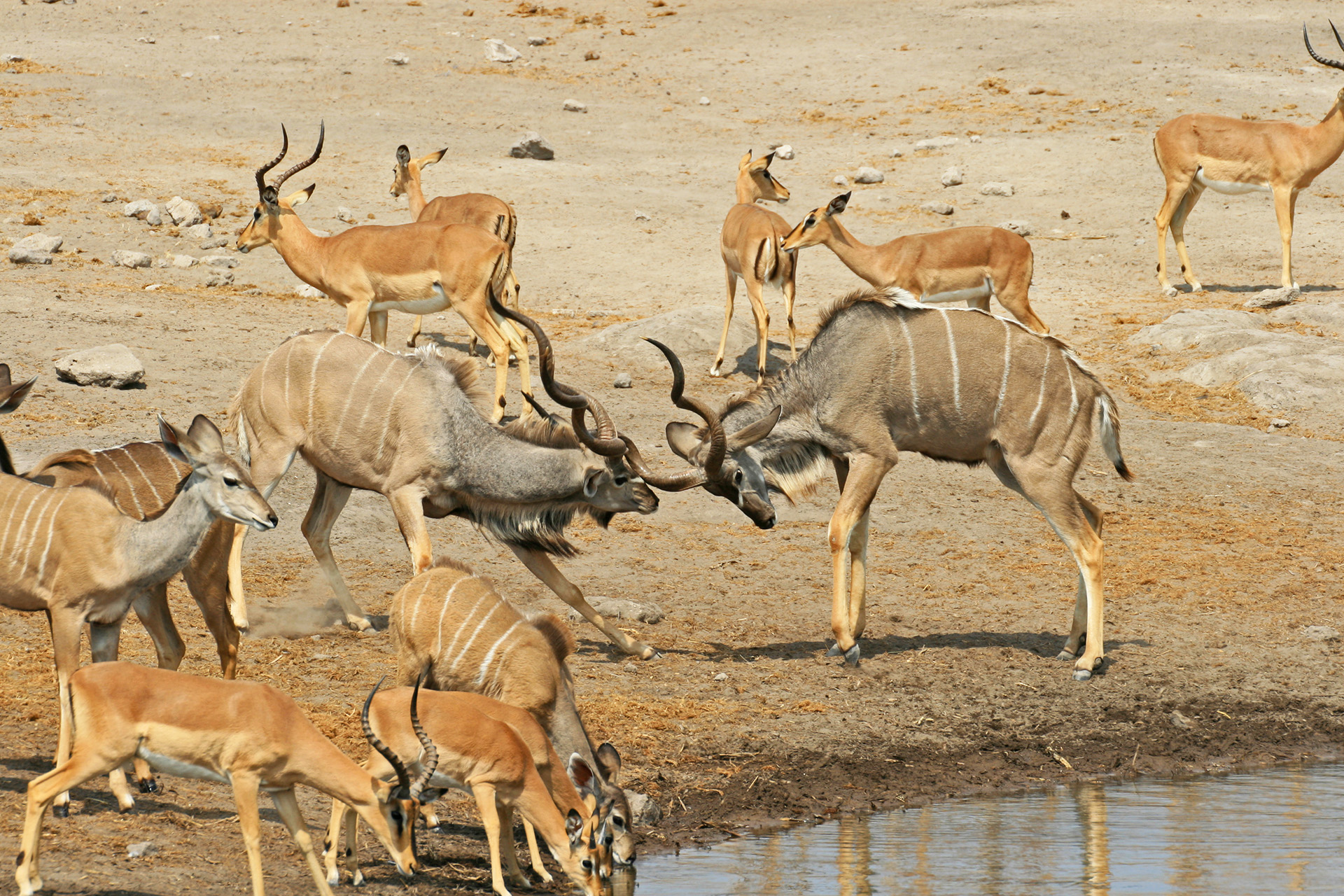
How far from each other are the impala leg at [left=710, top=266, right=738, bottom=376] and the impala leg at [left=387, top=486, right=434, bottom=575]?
609cm

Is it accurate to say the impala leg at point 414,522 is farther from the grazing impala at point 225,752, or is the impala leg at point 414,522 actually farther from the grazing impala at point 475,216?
the grazing impala at point 475,216

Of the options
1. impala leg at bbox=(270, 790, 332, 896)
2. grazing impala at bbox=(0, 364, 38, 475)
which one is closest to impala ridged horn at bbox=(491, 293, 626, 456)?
grazing impala at bbox=(0, 364, 38, 475)

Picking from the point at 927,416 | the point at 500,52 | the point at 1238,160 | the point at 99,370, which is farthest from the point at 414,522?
the point at 500,52

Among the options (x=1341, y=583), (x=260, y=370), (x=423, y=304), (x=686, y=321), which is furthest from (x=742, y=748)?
(x=686, y=321)

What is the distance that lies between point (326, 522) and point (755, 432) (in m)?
2.48

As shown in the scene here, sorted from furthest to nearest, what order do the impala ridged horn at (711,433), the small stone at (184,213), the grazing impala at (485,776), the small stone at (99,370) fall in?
the small stone at (184,213), the small stone at (99,370), the impala ridged horn at (711,433), the grazing impala at (485,776)

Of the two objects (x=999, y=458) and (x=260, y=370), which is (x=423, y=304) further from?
(x=999, y=458)

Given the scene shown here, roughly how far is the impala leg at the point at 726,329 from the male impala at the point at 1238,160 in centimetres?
501

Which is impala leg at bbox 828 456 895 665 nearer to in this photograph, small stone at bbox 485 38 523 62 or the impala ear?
the impala ear

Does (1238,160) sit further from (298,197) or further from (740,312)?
(298,197)

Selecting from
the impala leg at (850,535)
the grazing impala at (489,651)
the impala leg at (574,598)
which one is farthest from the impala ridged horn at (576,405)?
the grazing impala at (489,651)

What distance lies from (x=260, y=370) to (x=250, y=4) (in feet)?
72.3

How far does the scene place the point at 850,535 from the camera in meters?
8.44

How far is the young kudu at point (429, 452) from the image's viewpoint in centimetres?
828
